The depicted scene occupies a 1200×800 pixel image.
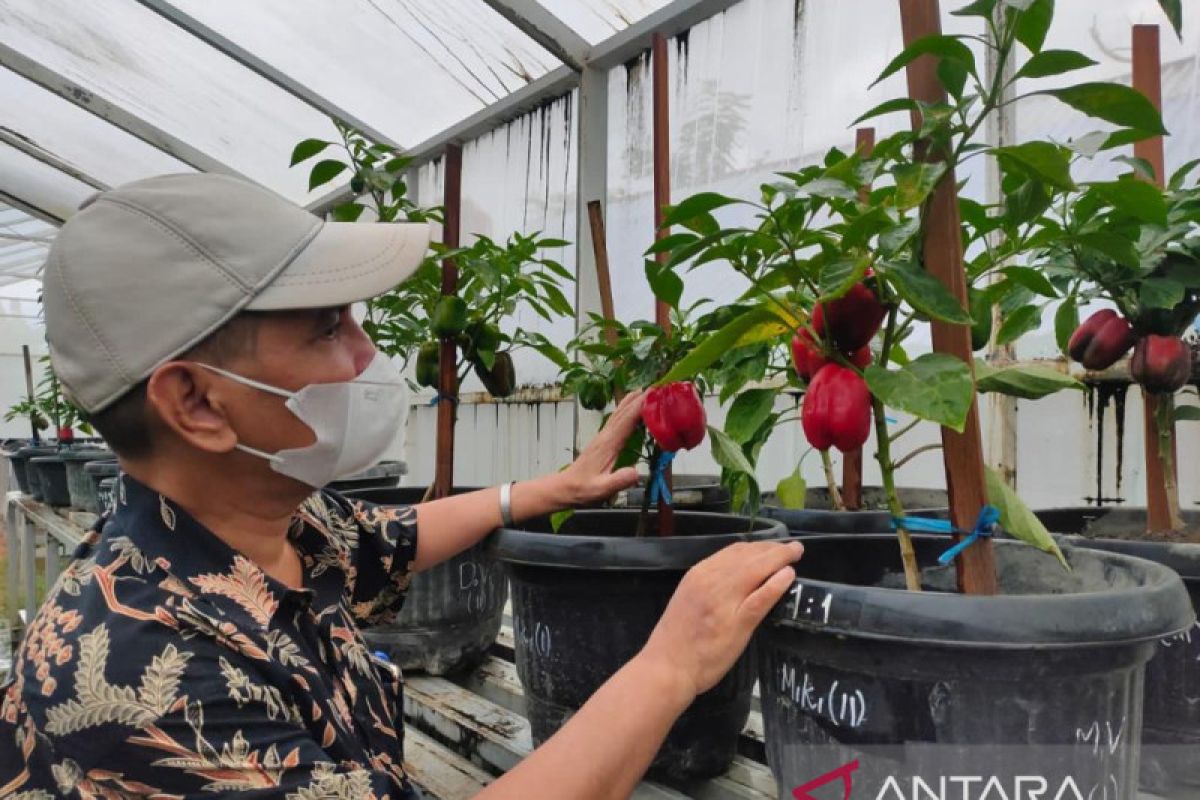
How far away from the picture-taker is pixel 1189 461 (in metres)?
1.40

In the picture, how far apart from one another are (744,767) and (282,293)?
73cm

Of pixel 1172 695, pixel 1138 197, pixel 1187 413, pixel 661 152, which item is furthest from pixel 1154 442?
pixel 661 152

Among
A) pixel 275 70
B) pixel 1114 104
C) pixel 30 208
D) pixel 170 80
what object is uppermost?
pixel 30 208

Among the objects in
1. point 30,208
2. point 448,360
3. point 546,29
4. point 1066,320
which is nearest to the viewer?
point 1066,320

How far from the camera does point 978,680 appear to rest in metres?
0.56

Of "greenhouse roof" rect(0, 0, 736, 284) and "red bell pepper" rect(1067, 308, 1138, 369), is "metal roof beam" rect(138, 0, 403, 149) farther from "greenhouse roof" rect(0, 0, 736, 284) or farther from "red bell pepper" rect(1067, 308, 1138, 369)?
"red bell pepper" rect(1067, 308, 1138, 369)

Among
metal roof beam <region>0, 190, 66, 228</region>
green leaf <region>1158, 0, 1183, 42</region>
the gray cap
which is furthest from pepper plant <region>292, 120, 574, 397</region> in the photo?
metal roof beam <region>0, 190, 66, 228</region>

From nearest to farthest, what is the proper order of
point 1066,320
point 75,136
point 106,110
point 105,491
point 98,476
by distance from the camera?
point 1066,320 → point 105,491 → point 98,476 → point 106,110 → point 75,136

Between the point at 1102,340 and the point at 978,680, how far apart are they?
61 centimetres

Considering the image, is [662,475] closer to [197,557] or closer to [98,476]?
[197,557]

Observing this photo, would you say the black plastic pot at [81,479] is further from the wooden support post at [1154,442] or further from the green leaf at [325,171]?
the wooden support post at [1154,442]

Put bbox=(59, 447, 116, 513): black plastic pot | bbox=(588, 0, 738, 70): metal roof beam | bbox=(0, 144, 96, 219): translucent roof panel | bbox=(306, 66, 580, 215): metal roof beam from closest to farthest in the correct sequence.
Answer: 1. bbox=(588, 0, 738, 70): metal roof beam
2. bbox=(306, 66, 580, 215): metal roof beam
3. bbox=(59, 447, 116, 513): black plastic pot
4. bbox=(0, 144, 96, 219): translucent roof panel

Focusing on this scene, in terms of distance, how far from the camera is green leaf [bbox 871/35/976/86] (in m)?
0.57

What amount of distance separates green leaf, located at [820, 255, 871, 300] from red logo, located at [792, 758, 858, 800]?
0.33m
